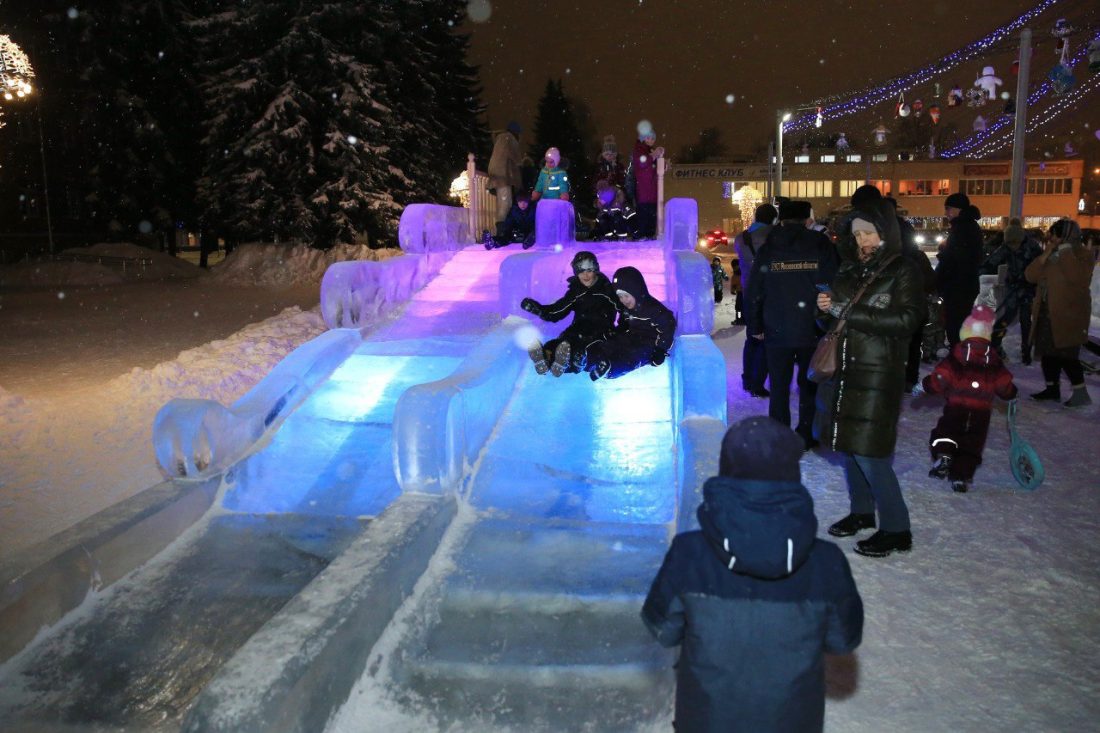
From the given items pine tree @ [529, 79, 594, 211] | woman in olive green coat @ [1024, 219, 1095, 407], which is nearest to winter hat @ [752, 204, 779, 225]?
woman in olive green coat @ [1024, 219, 1095, 407]

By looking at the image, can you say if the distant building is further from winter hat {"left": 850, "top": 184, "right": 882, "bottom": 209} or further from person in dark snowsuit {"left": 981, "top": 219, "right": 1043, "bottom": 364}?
winter hat {"left": 850, "top": 184, "right": 882, "bottom": 209}

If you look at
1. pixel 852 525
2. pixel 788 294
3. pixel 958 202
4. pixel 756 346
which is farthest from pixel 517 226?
pixel 852 525

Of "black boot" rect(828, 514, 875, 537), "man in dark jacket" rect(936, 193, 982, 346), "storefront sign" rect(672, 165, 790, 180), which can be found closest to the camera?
"black boot" rect(828, 514, 875, 537)

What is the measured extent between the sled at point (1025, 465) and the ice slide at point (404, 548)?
2.11 metres

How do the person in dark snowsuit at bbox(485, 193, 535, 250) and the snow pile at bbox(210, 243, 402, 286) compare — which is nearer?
the person in dark snowsuit at bbox(485, 193, 535, 250)

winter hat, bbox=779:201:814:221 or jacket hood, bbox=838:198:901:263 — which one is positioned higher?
winter hat, bbox=779:201:814:221

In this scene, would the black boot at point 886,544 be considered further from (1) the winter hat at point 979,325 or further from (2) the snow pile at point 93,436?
(2) the snow pile at point 93,436

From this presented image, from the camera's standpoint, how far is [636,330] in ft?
22.4

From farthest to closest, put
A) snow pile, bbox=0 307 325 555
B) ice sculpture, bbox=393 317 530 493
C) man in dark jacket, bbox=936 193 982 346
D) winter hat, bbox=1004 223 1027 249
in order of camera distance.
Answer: winter hat, bbox=1004 223 1027 249 < man in dark jacket, bbox=936 193 982 346 < snow pile, bbox=0 307 325 555 < ice sculpture, bbox=393 317 530 493

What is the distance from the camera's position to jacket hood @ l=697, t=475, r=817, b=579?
2.11 meters

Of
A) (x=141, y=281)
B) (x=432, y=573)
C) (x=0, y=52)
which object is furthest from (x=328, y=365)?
(x=141, y=281)

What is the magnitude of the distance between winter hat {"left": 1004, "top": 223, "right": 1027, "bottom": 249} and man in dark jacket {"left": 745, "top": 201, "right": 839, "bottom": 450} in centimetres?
456

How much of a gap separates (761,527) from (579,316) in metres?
4.82

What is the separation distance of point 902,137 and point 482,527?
84.0m
